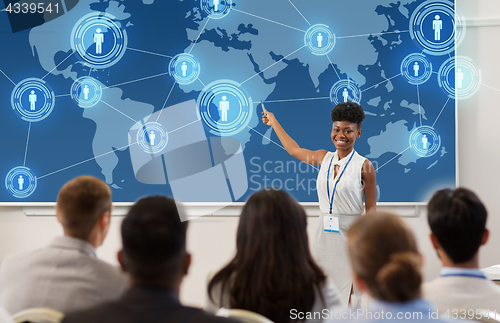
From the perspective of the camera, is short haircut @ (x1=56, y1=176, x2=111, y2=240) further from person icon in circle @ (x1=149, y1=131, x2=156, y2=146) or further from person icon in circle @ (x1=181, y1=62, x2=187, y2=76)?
person icon in circle @ (x1=181, y1=62, x2=187, y2=76)

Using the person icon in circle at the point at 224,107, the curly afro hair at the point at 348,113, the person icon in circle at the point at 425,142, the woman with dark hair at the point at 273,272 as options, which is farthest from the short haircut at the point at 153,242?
the person icon in circle at the point at 425,142

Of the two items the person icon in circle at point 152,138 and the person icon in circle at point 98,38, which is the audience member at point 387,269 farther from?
the person icon in circle at point 98,38

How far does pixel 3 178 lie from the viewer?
349 centimetres

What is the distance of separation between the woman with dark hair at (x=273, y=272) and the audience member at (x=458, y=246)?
0.34m

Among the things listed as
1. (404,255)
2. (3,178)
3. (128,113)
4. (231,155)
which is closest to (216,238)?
(231,155)

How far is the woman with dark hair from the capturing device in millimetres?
1240

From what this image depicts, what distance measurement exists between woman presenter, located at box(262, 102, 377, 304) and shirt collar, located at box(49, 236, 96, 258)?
57.9 inches

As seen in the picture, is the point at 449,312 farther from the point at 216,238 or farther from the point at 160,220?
the point at 216,238

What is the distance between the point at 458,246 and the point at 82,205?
53.7 inches

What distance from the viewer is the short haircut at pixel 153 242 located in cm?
107

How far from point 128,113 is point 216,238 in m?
1.26

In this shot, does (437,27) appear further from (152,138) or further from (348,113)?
(152,138)

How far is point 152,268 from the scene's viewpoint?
1.07 metres

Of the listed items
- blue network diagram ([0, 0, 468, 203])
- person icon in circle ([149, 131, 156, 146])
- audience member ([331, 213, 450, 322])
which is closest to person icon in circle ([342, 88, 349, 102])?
blue network diagram ([0, 0, 468, 203])
